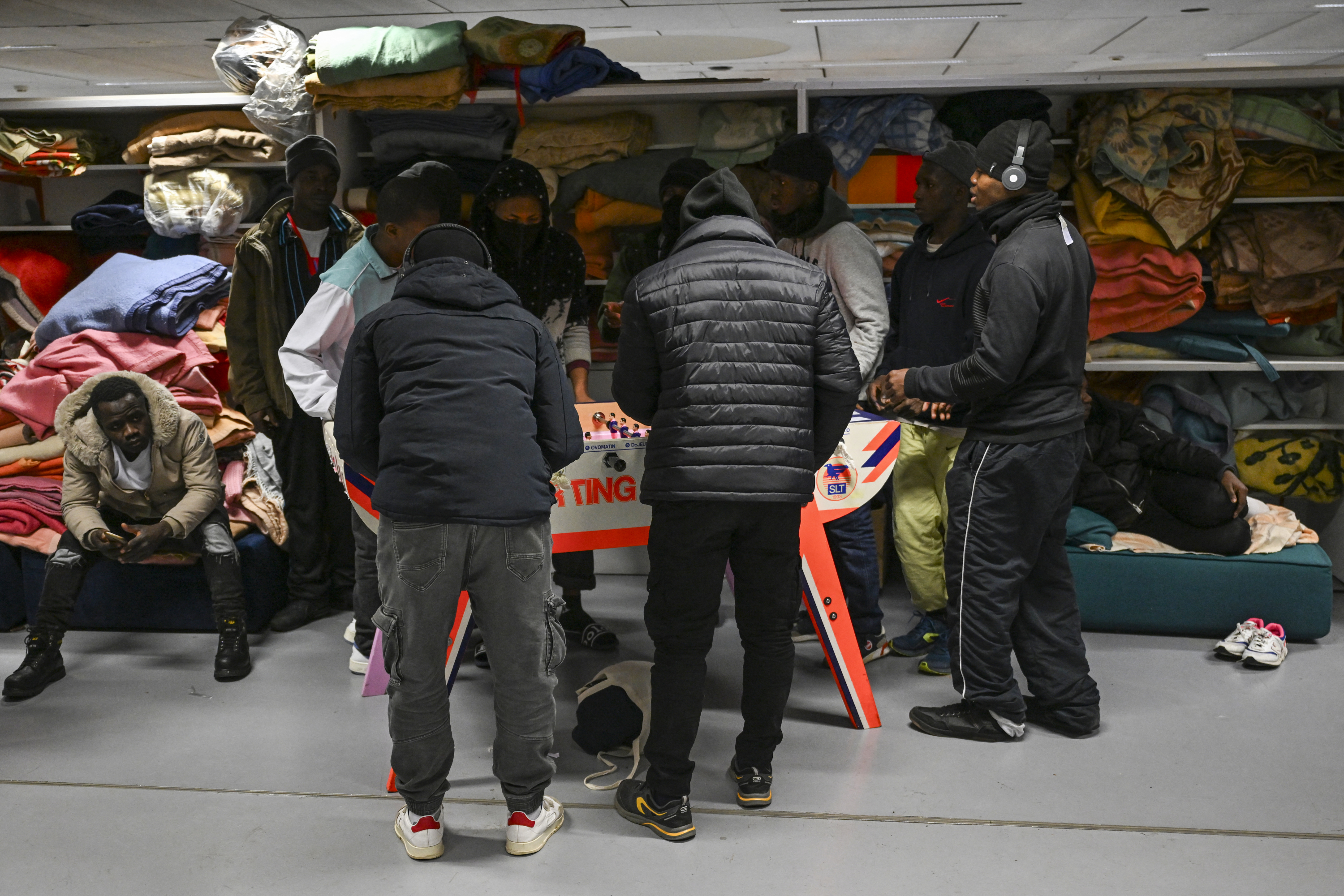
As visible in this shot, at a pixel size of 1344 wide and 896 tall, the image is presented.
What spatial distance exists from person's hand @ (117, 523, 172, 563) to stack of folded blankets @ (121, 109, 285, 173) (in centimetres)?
186

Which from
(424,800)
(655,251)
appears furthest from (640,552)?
(424,800)

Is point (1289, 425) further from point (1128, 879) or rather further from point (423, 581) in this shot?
point (423, 581)

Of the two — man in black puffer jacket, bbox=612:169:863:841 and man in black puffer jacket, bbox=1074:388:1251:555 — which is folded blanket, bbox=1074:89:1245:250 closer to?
man in black puffer jacket, bbox=1074:388:1251:555

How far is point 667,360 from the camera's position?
8.59 ft

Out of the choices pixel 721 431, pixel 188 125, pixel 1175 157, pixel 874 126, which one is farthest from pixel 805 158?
pixel 188 125

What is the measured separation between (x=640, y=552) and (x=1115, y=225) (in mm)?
2537

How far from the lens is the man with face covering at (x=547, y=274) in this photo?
12.6 feet

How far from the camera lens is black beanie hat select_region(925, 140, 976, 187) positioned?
141 inches

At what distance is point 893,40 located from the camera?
761 centimetres

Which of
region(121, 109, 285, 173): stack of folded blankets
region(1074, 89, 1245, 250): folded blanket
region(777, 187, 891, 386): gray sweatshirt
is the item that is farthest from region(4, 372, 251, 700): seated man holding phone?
region(1074, 89, 1245, 250): folded blanket

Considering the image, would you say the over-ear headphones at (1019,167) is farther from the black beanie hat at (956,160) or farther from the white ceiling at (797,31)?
the white ceiling at (797,31)

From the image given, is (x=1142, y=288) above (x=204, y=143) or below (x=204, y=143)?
below

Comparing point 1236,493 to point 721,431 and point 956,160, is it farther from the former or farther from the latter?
point 721,431

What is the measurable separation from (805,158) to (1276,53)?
664cm
